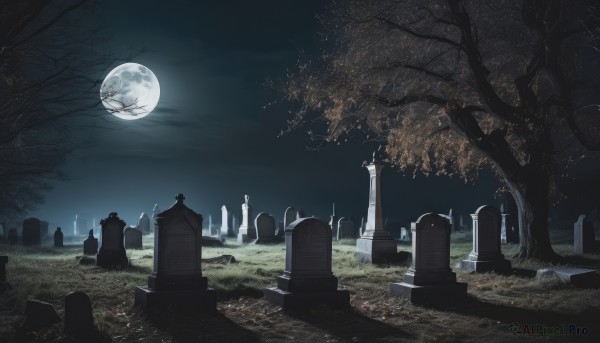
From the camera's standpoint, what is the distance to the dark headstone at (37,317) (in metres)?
7.42

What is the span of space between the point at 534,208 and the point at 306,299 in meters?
9.32

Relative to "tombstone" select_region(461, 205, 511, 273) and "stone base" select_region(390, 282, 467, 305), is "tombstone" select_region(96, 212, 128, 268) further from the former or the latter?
"tombstone" select_region(461, 205, 511, 273)

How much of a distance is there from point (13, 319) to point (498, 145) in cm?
1315

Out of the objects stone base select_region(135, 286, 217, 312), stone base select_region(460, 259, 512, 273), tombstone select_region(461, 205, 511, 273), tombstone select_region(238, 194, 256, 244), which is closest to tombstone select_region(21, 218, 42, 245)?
tombstone select_region(238, 194, 256, 244)

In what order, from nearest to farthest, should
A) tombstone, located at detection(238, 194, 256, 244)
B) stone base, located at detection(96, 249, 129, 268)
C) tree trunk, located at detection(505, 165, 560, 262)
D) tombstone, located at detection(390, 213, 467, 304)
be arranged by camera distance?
1. tombstone, located at detection(390, 213, 467, 304)
2. stone base, located at detection(96, 249, 129, 268)
3. tree trunk, located at detection(505, 165, 560, 262)
4. tombstone, located at detection(238, 194, 256, 244)

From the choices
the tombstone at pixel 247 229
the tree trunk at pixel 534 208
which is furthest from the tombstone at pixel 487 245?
the tombstone at pixel 247 229

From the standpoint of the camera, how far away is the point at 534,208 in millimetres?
15336

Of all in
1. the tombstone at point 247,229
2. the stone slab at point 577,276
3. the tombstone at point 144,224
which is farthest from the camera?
the tombstone at point 144,224

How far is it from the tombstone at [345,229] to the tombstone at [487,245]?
14.4m

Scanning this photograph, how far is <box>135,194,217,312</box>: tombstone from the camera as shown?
29.8 ft

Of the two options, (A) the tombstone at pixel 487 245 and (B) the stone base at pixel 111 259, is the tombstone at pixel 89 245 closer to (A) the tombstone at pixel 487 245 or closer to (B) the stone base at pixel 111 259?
(B) the stone base at pixel 111 259

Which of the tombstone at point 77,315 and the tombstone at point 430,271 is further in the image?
the tombstone at point 430,271

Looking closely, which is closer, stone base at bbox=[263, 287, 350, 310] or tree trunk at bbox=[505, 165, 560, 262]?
stone base at bbox=[263, 287, 350, 310]

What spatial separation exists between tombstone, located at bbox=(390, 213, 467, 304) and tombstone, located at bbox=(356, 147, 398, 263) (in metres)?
5.99
